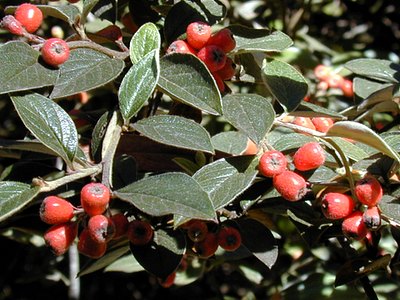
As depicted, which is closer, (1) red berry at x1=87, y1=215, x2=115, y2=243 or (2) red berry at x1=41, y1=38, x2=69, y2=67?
(1) red berry at x1=87, y1=215, x2=115, y2=243

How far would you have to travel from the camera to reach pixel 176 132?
124cm

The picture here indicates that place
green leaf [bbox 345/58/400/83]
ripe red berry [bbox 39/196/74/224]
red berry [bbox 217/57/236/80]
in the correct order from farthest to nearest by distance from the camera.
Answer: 1. green leaf [bbox 345/58/400/83]
2. red berry [bbox 217/57/236/80]
3. ripe red berry [bbox 39/196/74/224]

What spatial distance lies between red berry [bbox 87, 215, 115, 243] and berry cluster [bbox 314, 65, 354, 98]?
1.33 meters

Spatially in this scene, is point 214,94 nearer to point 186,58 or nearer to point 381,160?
point 186,58

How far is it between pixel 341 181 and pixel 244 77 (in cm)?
37

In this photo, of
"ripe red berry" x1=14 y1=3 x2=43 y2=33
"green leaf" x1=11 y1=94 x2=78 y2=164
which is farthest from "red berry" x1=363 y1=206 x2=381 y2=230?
"ripe red berry" x1=14 y1=3 x2=43 y2=33

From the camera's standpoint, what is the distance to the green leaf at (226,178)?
1.22 meters

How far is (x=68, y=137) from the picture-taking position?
128 cm

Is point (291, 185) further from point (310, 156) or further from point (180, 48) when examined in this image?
point (180, 48)

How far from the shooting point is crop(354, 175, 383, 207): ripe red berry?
1.22 m

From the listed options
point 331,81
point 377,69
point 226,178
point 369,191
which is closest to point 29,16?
point 226,178

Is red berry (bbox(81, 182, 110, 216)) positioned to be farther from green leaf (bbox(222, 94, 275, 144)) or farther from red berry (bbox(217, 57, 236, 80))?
red berry (bbox(217, 57, 236, 80))

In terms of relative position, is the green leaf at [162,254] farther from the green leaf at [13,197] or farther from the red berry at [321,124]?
the red berry at [321,124]

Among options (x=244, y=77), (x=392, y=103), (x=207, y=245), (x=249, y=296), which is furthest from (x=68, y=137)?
(x=249, y=296)
